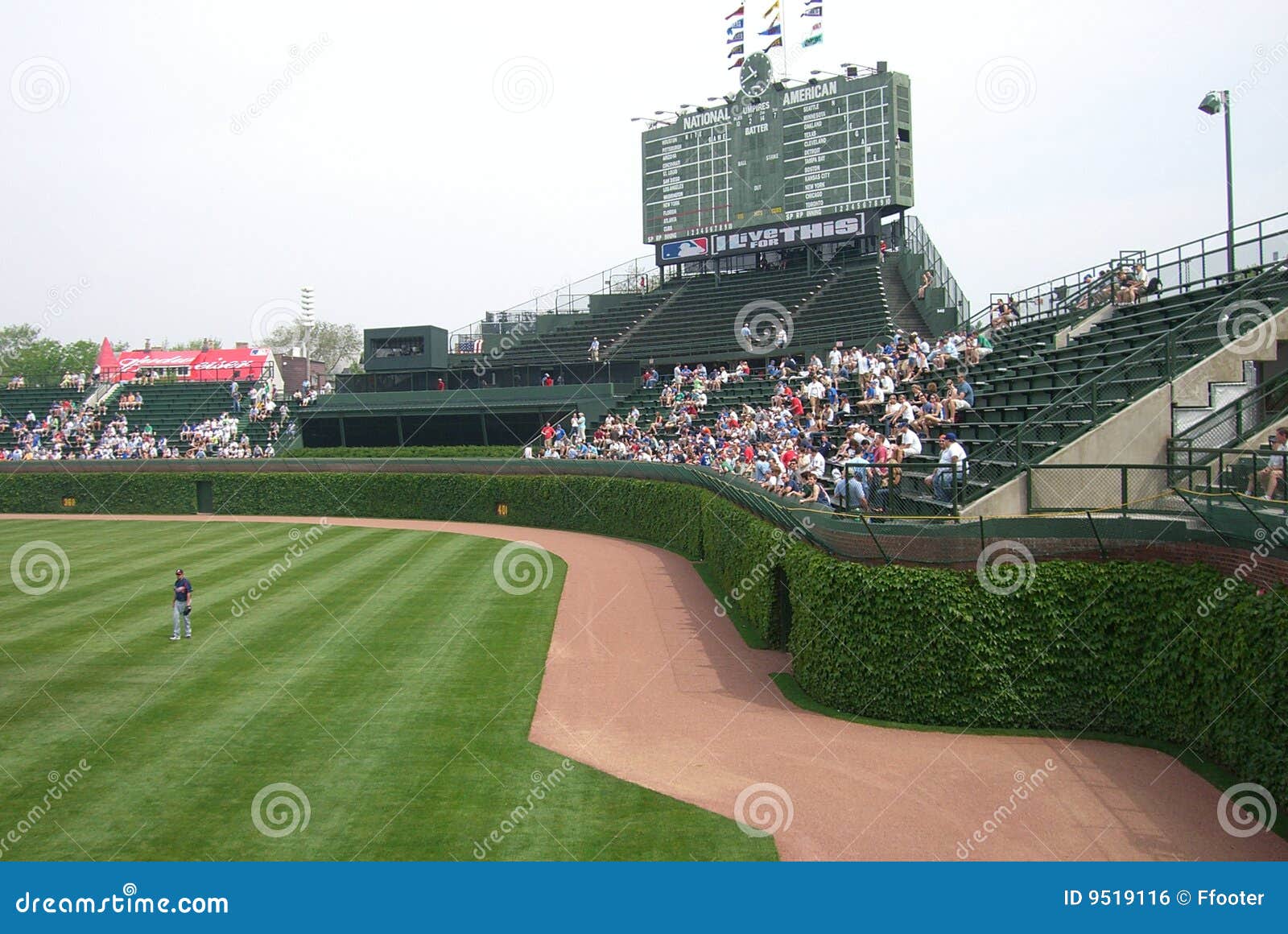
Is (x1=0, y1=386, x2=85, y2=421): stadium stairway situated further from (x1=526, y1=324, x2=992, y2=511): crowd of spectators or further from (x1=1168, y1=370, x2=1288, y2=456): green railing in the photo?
(x1=1168, y1=370, x2=1288, y2=456): green railing

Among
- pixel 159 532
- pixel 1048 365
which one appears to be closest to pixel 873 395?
pixel 1048 365

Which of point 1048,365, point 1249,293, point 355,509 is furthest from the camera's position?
point 355,509

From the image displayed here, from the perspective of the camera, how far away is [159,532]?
4097 cm

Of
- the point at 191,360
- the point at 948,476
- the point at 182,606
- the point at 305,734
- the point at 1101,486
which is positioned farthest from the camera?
the point at 191,360

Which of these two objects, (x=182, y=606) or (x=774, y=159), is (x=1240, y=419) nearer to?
(x=182, y=606)

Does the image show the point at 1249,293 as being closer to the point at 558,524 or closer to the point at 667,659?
the point at 667,659

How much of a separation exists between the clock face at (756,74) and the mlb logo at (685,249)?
7.35m

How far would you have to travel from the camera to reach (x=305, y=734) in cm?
1414

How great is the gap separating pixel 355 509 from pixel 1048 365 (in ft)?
118

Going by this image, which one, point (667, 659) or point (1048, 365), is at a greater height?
point (1048, 365)
